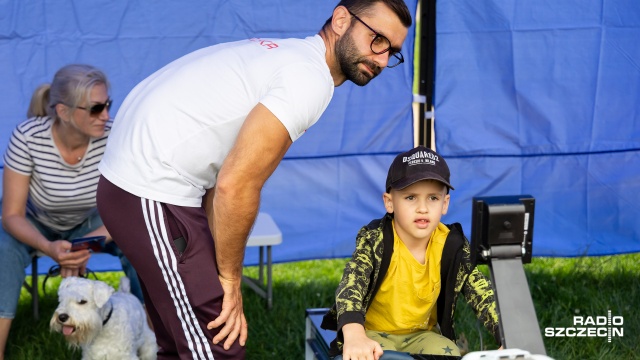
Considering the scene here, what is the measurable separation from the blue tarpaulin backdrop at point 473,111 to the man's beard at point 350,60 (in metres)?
2.21

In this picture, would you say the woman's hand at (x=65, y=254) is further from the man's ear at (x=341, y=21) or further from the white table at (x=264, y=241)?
the man's ear at (x=341, y=21)

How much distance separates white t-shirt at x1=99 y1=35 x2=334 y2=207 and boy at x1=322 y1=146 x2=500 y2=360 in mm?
636

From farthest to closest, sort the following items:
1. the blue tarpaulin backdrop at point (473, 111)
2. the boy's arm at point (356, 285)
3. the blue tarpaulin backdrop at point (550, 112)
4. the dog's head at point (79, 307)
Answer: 1. the blue tarpaulin backdrop at point (550, 112)
2. the blue tarpaulin backdrop at point (473, 111)
3. the dog's head at point (79, 307)
4. the boy's arm at point (356, 285)

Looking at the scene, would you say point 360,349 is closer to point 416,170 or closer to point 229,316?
point 229,316

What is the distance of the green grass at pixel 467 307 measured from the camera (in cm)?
419

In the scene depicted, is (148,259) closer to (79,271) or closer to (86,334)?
(86,334)

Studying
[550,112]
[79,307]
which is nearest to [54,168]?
[79,307]

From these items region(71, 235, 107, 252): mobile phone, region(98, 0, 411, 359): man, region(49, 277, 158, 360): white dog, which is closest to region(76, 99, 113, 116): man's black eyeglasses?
region(71, 235, 107, 252): mobile phone

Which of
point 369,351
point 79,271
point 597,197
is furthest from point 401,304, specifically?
point 597,197

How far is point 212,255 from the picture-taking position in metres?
2.65

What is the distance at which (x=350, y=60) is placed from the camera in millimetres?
2670

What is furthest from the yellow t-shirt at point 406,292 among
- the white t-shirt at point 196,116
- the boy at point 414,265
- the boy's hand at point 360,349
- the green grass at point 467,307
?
the green grass at point 467,307

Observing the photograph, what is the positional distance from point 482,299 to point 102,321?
1.67m

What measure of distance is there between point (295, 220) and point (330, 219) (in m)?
0.20
